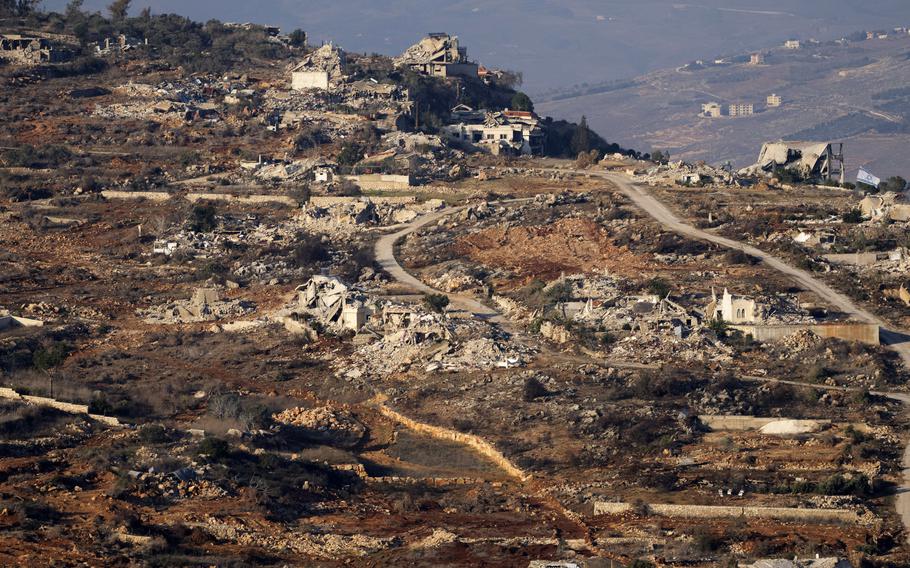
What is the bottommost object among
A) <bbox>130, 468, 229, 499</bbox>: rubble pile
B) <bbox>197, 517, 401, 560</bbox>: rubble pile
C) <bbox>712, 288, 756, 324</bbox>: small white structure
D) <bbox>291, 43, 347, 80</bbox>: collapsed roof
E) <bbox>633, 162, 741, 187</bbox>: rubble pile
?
<bbox>197, 517, 401, 560</bbox>: rubble pile

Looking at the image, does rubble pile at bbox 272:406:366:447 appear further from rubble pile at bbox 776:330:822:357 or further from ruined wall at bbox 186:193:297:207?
ruined wall at bbox 186:193:297:207

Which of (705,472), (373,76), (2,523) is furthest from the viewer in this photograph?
(373,76)

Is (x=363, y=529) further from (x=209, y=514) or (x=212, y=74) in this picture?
(x=212, y=74)

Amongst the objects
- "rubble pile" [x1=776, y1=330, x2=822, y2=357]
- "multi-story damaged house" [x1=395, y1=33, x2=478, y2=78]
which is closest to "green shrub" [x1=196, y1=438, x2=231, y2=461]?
"rubble pile" [x1=776, y1=330, x2=822, y2=357]

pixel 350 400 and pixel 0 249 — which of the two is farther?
pixel 0 249

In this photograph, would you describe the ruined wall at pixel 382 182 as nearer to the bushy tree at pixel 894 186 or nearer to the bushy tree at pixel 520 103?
the bushy tree at pixel 894 186

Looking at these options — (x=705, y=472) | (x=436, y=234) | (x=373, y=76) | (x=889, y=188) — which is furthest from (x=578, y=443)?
(x=373, y=76)

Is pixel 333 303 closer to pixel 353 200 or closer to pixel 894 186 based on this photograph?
pixel 353 200

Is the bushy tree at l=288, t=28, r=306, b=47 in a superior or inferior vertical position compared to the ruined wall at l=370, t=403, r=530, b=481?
superior
